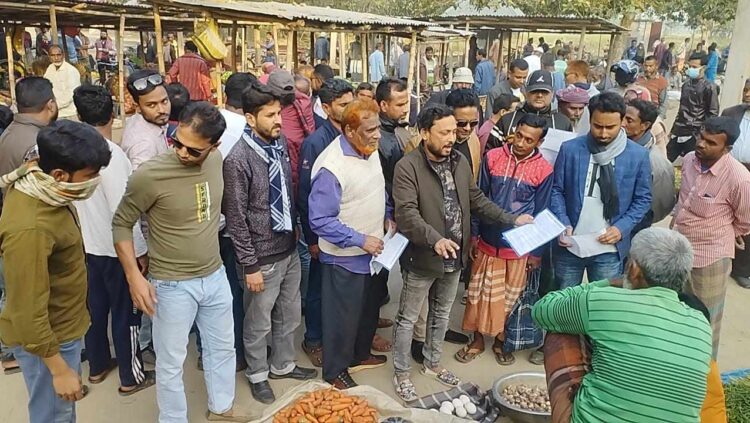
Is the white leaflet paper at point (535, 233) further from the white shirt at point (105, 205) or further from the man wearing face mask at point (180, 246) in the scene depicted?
the white shirt at point (105, 205)

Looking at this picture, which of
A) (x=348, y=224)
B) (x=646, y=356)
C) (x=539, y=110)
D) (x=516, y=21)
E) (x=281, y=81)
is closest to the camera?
(x=646, y=356)

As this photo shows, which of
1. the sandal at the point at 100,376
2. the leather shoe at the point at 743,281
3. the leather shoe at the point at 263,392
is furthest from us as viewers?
the leather shoe at the point at 743,281

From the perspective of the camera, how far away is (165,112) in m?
3.46

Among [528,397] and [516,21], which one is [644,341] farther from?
[516,21]

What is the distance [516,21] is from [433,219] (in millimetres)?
13015

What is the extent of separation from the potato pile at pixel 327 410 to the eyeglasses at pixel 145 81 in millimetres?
1974

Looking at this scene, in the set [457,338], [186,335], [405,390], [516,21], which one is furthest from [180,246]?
[516,21]

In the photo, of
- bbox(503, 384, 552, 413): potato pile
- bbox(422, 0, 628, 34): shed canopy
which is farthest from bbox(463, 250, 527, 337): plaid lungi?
bbox(422, 0, 628, 34): shed canopy

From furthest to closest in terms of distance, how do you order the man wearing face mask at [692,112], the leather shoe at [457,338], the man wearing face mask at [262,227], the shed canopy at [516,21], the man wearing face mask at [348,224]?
the shed canopy at [516,21] < the man wearing face mask at [692,112] < the leather shoe at [457,338] < the man wearing face mask at [348,224] < the man wearing face mask at [262,227]

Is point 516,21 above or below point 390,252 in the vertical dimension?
above

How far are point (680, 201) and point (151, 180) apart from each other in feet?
10.9

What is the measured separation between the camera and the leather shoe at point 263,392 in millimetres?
3543

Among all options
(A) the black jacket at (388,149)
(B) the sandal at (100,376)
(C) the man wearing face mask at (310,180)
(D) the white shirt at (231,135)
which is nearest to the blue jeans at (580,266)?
(A) the black jacket at (388,149)

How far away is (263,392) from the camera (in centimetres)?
355
